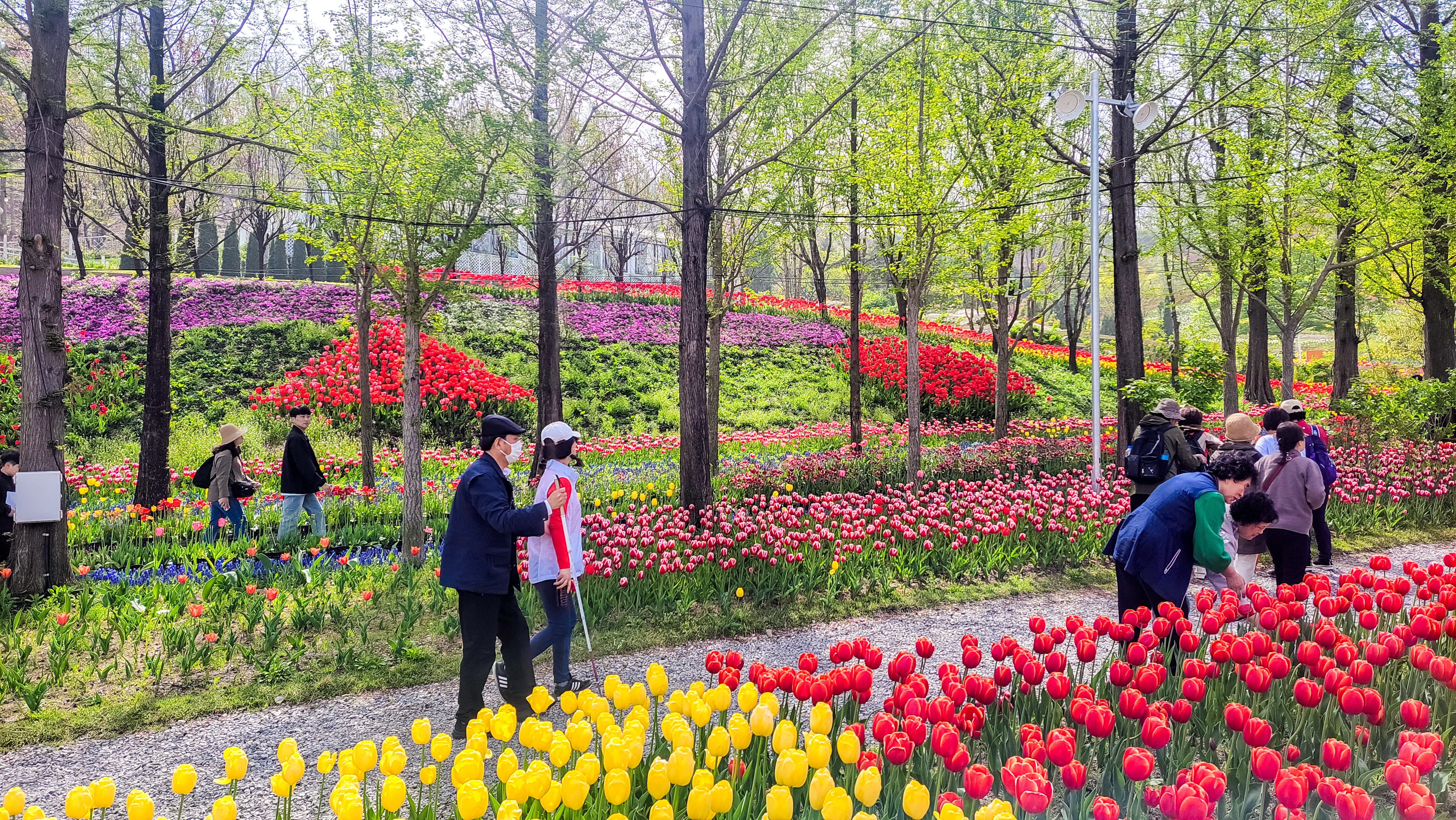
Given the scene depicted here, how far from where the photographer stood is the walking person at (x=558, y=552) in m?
4.30

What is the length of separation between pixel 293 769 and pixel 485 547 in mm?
1984

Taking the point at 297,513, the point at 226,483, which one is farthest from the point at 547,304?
the point at 226,483

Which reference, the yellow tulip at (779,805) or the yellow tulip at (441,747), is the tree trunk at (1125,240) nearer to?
the yellow tulip at (779,805)

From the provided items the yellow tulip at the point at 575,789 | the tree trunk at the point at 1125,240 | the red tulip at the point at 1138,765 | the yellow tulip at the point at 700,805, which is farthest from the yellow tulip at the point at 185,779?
the tree trunk at the point at 1125,240

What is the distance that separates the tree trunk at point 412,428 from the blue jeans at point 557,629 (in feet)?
10.3

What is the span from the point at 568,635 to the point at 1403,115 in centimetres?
1781

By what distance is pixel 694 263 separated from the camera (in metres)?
8.00

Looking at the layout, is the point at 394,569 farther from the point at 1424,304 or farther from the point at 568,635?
the point at 1424,304

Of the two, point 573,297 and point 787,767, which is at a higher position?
point 573,297

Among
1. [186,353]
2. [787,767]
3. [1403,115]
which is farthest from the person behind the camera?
[186,353]

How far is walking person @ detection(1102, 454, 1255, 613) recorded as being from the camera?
3.84 m

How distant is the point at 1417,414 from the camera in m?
11.8

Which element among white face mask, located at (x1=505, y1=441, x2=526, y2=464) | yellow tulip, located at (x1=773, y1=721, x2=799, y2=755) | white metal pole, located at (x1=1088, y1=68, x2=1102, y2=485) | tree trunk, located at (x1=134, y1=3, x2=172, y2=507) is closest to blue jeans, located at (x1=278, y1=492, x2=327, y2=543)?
tree trunk, located at (x1=134, y1=3, x2=172, y2=507)

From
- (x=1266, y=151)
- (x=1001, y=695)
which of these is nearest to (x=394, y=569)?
(x=1001, y=695)
